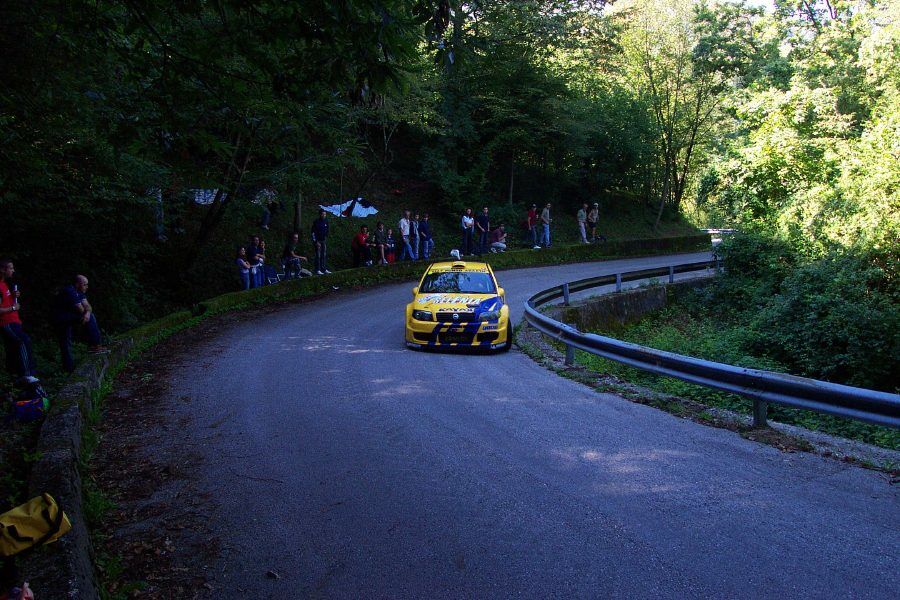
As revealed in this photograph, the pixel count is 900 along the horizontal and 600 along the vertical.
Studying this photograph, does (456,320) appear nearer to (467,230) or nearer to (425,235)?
(425,235)

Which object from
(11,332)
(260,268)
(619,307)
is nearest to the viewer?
(11,332)

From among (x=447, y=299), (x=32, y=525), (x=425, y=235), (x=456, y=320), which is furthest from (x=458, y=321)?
(x=425, y=235)

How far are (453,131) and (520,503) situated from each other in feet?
87.3

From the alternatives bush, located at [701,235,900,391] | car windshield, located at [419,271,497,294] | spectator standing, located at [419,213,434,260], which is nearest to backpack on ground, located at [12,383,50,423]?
car windshield, located at [419,271,497,294]

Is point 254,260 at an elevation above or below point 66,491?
above

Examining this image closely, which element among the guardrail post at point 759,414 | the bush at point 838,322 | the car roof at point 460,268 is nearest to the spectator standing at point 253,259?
the car roof at point 460,268

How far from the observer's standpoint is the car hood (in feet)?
38.4

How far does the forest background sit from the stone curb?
2.58 meters

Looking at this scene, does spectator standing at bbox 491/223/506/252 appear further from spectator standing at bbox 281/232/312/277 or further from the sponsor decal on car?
the sponsor decal on car

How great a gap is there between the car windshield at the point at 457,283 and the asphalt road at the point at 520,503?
4619mm

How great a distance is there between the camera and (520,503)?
4625 millimetres

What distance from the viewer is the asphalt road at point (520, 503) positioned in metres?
3.65

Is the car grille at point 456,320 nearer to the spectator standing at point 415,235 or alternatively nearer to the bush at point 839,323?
the bush at point 839,323

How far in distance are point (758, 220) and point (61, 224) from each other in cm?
2039
